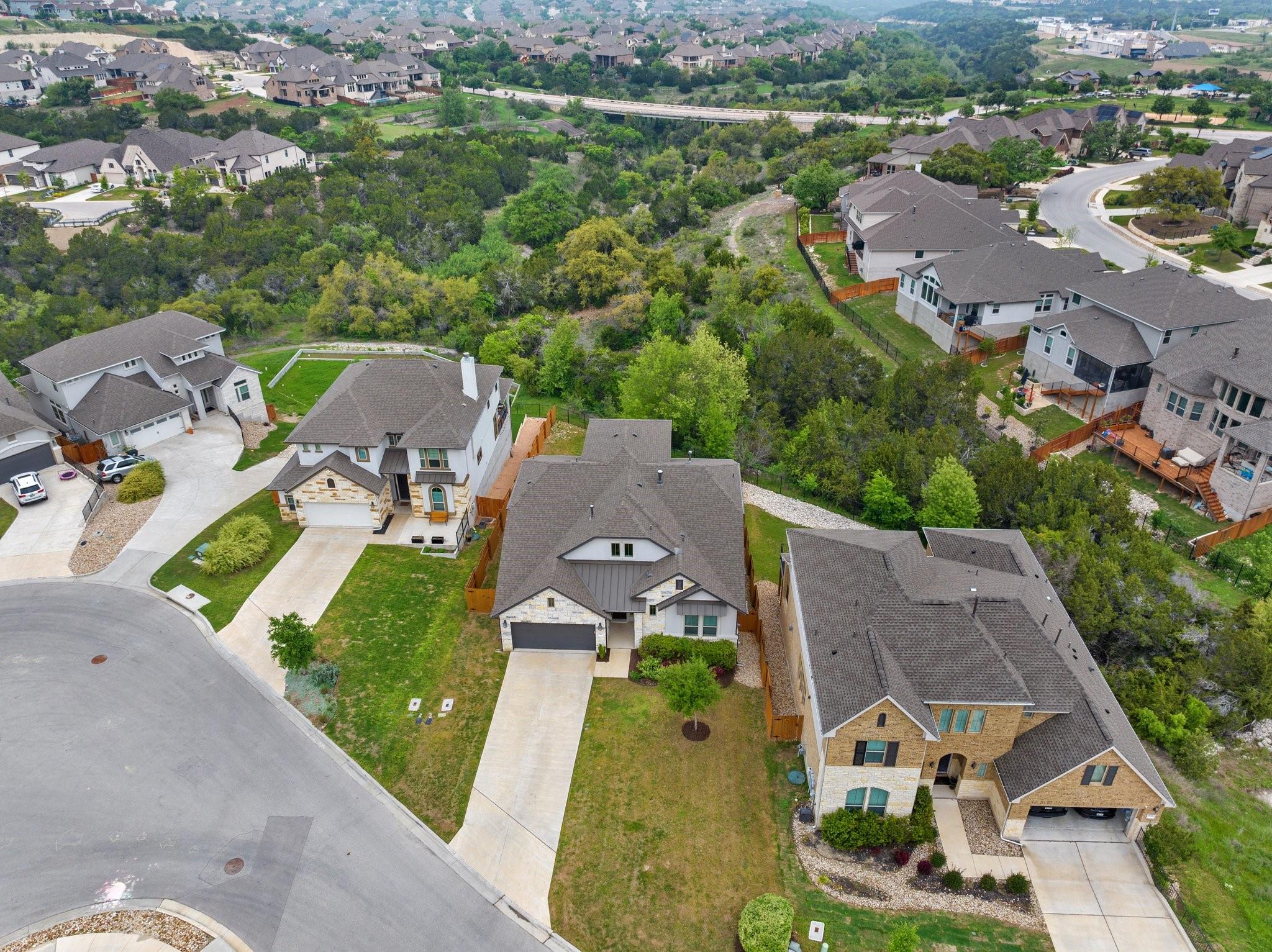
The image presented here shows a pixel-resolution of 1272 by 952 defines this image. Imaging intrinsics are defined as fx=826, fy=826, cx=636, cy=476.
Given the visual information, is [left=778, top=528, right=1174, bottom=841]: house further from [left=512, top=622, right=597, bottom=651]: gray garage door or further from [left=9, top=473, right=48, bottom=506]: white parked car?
[left=9, top=473, right=48, bottom=506]: white parked car

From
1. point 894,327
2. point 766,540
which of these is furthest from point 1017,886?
point 894,327

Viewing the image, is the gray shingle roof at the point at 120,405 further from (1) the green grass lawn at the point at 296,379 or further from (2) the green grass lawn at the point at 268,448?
(1) the green grass lawn at the point at 296,379

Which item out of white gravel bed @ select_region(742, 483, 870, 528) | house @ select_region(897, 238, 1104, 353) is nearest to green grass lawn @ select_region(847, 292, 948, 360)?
house @ select_region(897, 238, 1104, 353)

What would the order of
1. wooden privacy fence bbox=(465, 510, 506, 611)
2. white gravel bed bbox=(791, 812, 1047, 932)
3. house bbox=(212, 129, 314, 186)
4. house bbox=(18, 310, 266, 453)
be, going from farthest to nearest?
house bbox=(212, 129, 314, 186) → house bbox=(18, 310, 266, 453) → wooden privacy fence bbox=(465, 510, 506, 611) → white gravel bed bbox=(791, 812, 1047, 932)

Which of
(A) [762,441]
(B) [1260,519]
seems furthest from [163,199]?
(B) [1260,519]

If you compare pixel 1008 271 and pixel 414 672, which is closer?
pixel 414 672

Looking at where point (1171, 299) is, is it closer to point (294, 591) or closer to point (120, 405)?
point (294, 591)

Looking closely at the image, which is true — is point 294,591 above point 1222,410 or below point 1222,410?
below
